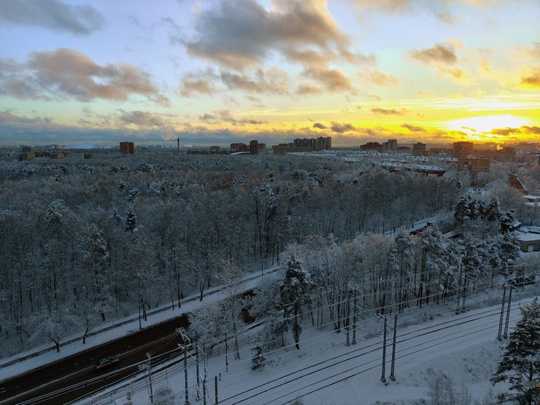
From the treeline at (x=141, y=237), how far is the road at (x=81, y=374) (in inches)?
109

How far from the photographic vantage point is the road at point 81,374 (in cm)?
2397

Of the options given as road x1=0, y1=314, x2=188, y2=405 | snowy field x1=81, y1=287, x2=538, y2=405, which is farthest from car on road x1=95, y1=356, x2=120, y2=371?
snowy field x1=81, y1=287, x2=538, y2=405

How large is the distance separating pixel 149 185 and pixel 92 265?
3224 centimetres

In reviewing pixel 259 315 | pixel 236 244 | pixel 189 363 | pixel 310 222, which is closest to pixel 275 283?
pixel 259 315

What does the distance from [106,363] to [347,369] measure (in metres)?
17.7

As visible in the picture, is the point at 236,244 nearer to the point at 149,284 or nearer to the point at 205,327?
the point at 149,284

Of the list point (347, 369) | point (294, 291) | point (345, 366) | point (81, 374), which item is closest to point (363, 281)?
point (294, 291)

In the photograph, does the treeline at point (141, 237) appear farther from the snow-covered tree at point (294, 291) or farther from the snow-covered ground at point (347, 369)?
the snow-covered tree at point (294, 291)

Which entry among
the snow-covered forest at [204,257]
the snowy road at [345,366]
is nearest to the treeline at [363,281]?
the snow-covered forest at [204,257]

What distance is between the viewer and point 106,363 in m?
26.5

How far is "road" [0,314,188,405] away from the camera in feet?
78.6

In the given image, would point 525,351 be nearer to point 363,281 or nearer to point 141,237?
point 363,281

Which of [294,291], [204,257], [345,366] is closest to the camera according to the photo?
[345,366]

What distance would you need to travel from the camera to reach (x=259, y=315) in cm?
3347
